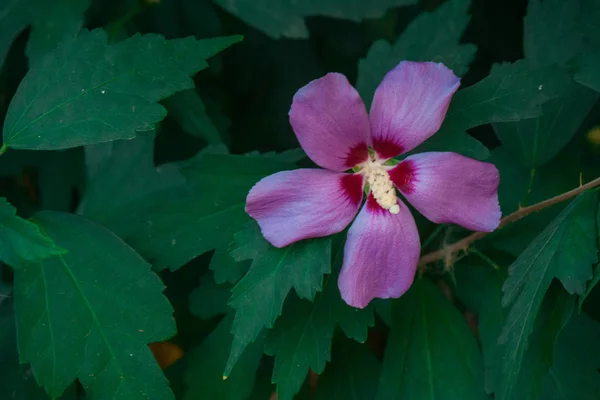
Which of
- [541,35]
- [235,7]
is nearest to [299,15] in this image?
[235,7]

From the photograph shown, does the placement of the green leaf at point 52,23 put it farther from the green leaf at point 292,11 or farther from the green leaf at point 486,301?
the green leaf at point 486,301

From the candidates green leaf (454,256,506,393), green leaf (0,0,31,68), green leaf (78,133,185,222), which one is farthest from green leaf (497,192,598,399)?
green leaf (0,0,31,68)

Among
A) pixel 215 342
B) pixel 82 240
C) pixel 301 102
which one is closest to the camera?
pixel 301 102

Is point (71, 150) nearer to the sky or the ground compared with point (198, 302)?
nearer to the sky

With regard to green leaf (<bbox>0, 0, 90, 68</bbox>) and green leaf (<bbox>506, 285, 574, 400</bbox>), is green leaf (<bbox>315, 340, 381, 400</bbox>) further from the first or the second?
green leaf (<bbox>0, 0, 90, 68</bbox>)

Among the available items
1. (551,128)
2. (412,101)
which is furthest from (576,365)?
(412,101)

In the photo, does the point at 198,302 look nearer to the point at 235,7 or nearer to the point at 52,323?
the point at 52,323

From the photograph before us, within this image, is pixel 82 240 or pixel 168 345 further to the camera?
pixel 168 345

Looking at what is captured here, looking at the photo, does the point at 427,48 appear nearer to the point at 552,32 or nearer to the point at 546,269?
the point at 552,32
